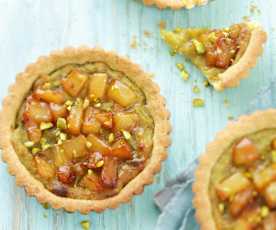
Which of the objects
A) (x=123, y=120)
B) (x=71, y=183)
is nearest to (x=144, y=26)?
(x=123, y=120)

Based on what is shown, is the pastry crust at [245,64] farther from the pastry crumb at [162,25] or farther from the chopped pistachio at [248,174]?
the chopped pistachio at [248,174]

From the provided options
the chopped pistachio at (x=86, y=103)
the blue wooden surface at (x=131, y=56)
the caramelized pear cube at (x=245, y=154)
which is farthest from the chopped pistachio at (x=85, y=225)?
the caramelized pear cube at (x=245, y=154)

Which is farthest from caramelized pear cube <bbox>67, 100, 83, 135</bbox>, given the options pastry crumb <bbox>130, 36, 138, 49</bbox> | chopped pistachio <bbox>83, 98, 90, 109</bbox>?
pastry crumb <bbox>130, 36, 138, 49</bbox>

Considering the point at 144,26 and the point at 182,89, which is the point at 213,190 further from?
the point at 144,26

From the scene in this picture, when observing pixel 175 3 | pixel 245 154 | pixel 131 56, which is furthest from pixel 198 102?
pixel 245 154

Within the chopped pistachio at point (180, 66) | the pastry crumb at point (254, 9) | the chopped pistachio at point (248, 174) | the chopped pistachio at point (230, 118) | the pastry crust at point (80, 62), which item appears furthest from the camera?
the pastry crumb at point (254, 9)

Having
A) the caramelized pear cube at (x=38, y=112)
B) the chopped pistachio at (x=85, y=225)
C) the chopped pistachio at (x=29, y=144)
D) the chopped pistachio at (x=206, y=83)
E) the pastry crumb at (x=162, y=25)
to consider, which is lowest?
the chopped pistachio at (x=85, y=225)

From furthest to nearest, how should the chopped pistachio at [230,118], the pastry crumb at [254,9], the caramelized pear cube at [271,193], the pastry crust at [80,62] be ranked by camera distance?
the pastry crumb at [254,9], the chopped pistachio at [230,118], the pastry crust at [80,62], the caramelized pear cube at [271,193]
